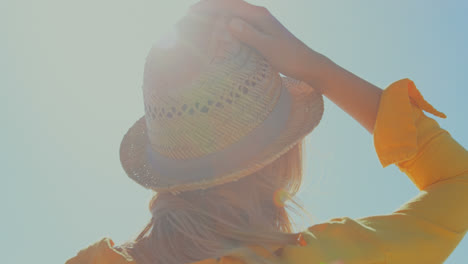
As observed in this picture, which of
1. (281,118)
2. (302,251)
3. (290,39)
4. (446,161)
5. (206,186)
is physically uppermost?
(290,39)

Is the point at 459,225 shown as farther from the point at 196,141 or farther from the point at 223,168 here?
the point at 196,141

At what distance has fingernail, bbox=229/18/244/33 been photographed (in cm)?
230

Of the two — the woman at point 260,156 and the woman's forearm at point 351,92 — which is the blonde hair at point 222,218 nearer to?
the woman at point 260,156

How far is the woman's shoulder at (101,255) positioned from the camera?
1826 mm

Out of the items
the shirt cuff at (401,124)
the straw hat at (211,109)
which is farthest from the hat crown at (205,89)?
the shirt cuff at (401,124)

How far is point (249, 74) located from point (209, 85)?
0.20m

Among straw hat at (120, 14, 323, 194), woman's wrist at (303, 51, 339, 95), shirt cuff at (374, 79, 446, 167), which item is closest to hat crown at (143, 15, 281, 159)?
straw hat at (120, 14, 323, 194)

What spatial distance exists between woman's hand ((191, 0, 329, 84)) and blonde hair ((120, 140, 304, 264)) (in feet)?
1.22

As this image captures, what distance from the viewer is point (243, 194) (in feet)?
6.98

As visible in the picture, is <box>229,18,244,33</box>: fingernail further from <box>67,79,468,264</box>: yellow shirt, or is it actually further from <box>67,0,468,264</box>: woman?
<box>67,79,468,264</box>: yellow shirt

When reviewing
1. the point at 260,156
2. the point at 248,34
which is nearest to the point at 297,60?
the point at 248,34

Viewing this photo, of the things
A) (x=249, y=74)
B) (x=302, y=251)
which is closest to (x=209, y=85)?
(x=249, y=74)

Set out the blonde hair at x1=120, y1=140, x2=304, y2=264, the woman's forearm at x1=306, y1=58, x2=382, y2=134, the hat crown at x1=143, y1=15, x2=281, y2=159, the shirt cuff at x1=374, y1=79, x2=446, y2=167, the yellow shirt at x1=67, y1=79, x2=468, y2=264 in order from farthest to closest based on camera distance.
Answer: the woman's forearm at x1=306, y1=58, x2=382, y2=134
the hat crown at x1=143, y1=15, x2=281, y2=159
the shirt cuff at x1=374, y1=79, x2=446, y2=167
the blonde hair at x1=120, y1=140, x2=304, y2=264
the yellow shirt at x1=67, y1=79, x2=468, y2=264

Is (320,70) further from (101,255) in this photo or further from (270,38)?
(101,255)
